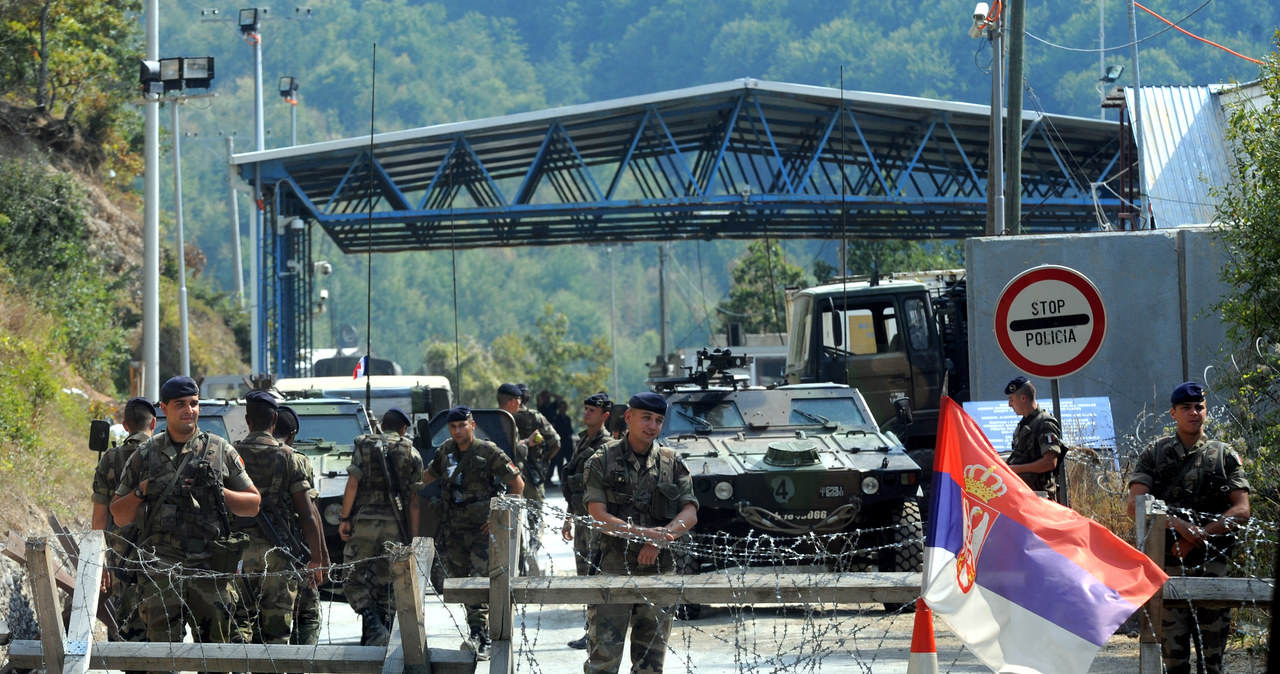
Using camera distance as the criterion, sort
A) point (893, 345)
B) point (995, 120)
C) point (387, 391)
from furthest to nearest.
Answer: point (995, 120) → point (387, 391) → point (893, 345)

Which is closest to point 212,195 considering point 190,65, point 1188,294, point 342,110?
point 342,110

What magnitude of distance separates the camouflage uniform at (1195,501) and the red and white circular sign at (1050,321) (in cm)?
74

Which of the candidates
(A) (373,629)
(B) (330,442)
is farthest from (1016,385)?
(B) (330,442)

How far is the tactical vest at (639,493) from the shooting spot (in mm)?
7086

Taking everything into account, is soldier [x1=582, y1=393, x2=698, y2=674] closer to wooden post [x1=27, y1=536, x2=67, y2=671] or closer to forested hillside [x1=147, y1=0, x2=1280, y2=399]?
wooden post [x1=27, y1=536, x2=67, y2=671]

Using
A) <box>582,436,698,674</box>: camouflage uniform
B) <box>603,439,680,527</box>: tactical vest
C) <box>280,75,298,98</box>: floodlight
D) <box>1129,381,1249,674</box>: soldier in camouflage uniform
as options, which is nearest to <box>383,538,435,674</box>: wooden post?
<box>582,436,698,674</box>: camouflage uniform

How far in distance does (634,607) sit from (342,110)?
131945mm

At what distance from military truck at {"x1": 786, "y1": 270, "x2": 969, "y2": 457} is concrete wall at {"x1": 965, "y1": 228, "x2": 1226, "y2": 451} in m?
2.02

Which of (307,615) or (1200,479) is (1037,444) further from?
(307,615)

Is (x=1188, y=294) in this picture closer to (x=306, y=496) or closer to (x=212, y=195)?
(x=306, y=496)

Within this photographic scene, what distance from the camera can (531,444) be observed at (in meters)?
13.1

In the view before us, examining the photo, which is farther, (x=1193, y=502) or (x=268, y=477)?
(x=268, y=477)

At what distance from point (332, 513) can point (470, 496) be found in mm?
2236

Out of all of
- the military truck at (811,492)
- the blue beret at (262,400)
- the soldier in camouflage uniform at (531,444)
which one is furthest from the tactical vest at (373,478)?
the military truck at (811,492)
